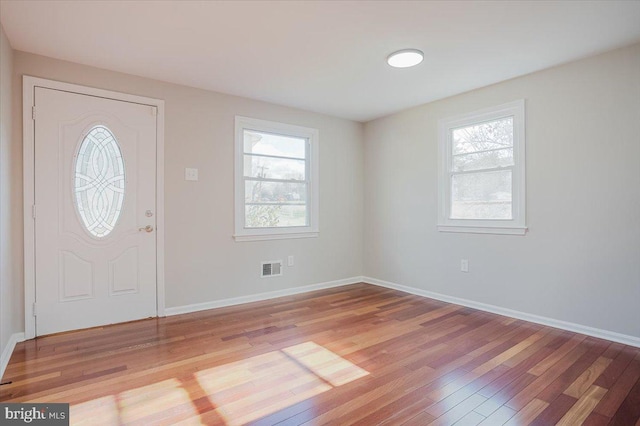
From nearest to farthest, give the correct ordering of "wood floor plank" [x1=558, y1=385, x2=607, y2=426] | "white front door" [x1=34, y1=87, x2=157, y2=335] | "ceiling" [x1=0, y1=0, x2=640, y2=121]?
"wood floor plank" [x1=558, y1=385, x2=607, y2=426], "ceiling" [x1=0, y1=0, x2=640, y2=121], "white front door" [x1=34, y1=87, x2=157, y2=335]

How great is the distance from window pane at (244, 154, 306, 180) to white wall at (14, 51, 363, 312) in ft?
0.90

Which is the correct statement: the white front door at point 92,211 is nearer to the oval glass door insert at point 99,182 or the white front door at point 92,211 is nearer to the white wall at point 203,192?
the oval glass door insert at point 99,182

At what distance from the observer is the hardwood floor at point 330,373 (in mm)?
1845

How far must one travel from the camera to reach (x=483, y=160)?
12.4 ft

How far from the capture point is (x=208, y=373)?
2285 millimetres

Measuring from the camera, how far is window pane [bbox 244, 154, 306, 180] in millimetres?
4160

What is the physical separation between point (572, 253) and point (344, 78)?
2688mm

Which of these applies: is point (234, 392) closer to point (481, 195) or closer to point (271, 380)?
point (271, 380)

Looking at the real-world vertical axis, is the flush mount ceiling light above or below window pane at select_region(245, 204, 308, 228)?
above

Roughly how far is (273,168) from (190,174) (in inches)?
41.7

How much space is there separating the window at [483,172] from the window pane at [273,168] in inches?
71.1

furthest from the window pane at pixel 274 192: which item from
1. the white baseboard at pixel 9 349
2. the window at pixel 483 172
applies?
the white baseboard at pixel 9 349

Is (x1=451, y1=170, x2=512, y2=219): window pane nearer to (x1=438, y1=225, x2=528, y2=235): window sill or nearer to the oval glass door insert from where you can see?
(x1=438, y1=225, x2=528, y2=235): window sill

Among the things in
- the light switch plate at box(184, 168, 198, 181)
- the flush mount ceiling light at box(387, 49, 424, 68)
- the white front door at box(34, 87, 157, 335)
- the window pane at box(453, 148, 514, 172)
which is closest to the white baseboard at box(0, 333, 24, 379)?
the white front door at box(34, 87, 157, 335)
